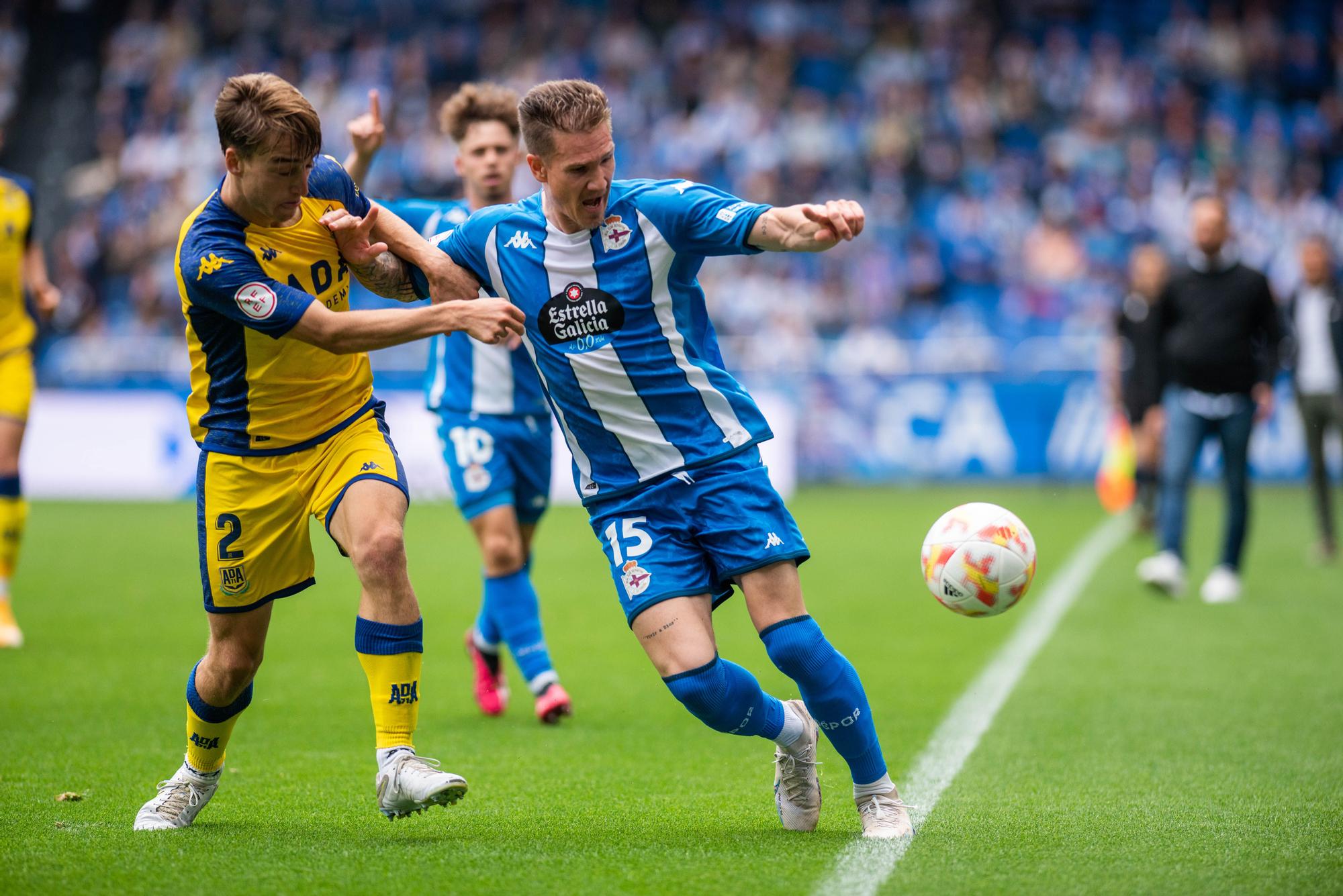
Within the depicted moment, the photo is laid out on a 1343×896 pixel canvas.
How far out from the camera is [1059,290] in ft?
66.1

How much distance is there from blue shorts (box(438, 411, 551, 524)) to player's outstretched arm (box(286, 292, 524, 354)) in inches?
96.8

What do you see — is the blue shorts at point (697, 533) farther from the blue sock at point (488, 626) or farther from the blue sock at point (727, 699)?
the blue sock at point (488, 626)

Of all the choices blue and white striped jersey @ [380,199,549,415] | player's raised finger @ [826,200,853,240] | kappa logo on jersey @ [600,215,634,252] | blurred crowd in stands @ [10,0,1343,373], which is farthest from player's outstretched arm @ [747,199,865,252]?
blurred crowd in stands @ [10,0,1343,373]

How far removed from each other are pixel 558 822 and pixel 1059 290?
16.9m

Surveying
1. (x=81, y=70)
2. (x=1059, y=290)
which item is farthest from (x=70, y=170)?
(x=1059, y=290)

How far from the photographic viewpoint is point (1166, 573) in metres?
9.84

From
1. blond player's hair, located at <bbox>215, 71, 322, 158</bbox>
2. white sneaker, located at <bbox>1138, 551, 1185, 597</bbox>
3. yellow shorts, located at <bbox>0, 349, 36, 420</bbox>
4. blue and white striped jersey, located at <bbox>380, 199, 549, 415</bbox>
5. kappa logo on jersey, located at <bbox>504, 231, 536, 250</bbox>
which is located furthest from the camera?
white sneaker, located at <bbox>1138, 551, 1185, 597</bbox>

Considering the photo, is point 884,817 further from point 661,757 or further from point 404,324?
point 404,324

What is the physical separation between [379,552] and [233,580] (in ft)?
1.67

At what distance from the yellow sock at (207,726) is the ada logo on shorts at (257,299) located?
47.9 inches

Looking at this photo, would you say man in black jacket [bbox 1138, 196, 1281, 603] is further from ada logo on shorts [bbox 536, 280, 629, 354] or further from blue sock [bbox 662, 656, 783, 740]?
ada logo on shorts [bbox 536, 280, 629, 354]

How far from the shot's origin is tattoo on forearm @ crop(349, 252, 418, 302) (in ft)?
15.4

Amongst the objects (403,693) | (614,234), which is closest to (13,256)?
(403,693)

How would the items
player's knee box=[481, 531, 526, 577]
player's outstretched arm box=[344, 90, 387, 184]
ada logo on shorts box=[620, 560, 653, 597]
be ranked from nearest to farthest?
ada logo on shorts box=[620, 560, 653, 597]
player's outstretched arm box=[344, 90, 387, 184]
player's knee box=[481, 531, 526, 577]
